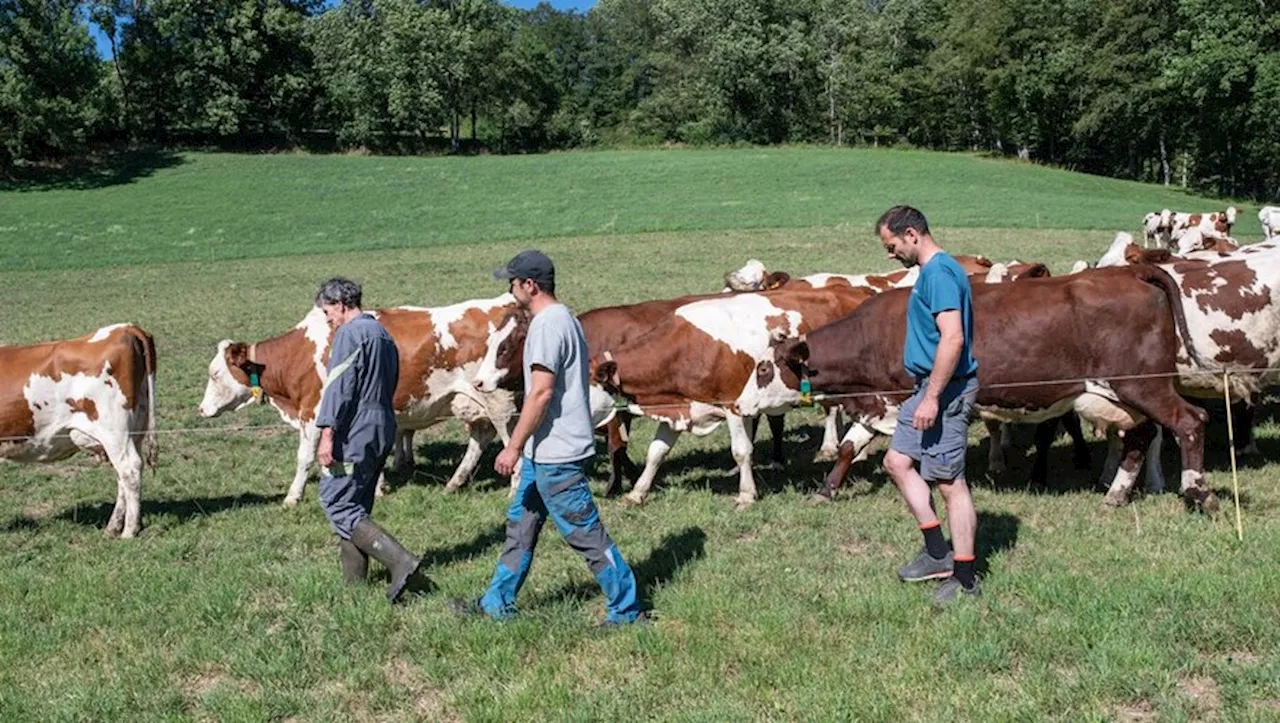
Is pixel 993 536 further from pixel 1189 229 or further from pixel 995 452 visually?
pixel 1189 229

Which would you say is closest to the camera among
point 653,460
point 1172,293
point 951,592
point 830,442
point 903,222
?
point 903,222

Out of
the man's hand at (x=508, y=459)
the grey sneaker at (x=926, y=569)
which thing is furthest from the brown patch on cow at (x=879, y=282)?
the man's hand at (x=508, y=459)

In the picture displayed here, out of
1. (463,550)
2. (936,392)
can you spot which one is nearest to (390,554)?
(463,550)

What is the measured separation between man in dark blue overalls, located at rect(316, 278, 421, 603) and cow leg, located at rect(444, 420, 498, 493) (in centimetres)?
336

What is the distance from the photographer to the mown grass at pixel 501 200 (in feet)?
130

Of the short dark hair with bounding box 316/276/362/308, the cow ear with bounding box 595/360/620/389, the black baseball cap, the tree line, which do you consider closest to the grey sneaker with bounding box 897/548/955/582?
the black baseball cap

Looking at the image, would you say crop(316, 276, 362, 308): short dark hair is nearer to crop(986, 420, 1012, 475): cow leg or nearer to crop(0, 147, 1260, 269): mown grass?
crop(986, 420, 1012, 475): cow leg

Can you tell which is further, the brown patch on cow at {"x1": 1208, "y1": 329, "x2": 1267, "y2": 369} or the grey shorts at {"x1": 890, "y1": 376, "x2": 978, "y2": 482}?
the brown patch on cow at {"x1": 1208, "y1": 329, "x2": 1267, "y2": 369}

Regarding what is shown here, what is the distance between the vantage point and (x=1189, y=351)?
8.87 metres

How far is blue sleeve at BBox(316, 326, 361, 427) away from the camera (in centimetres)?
696

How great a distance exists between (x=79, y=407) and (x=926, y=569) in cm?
762

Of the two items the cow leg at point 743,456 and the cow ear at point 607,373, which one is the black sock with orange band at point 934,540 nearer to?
the cow leg at point 743,456

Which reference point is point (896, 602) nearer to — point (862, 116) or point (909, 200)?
point (909, 200)

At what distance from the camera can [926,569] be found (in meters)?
6.87
